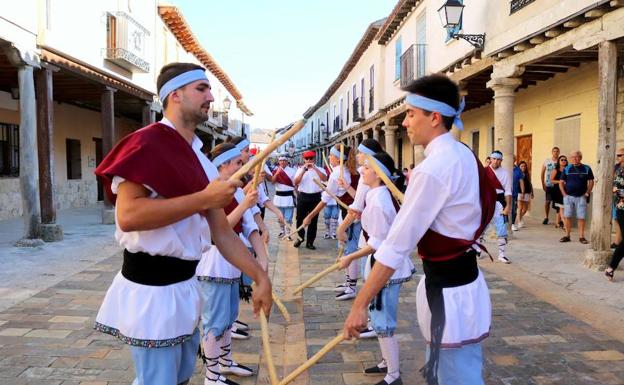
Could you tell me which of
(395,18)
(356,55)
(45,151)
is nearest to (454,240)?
(45,151)

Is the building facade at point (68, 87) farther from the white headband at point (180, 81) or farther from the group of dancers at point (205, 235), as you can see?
the group of dancers at point (205, 235)

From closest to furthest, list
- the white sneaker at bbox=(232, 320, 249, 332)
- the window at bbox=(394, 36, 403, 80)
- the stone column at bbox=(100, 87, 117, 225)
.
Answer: the white sneaker at bbox=(232, 320, 249, 332) → the stone column at bbox=(100, 87, 117, 225) → the window at bbox=(394, 36, 403, 80)

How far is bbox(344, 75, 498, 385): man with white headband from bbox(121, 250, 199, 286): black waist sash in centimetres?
80

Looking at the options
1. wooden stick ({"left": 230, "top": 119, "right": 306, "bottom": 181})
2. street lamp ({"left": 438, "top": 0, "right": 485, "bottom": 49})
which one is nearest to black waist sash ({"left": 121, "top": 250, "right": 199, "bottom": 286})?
wooden stick ({"left": 230, "top": 119, "right": 306, "bottom": 181})

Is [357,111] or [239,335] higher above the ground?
[357,111]

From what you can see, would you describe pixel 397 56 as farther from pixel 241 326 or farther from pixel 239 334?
pixel 239 334

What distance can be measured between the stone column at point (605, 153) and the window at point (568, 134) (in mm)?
4235

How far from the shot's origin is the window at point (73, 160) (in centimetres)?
1703

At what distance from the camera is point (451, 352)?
219cm

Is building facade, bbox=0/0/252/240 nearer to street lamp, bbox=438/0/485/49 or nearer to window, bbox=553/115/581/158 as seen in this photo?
street lamp, bbox=438/0/485/49

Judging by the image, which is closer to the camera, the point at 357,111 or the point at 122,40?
the point at 122,40

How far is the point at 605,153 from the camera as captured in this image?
22.9ft

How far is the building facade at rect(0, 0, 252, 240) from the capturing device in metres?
9.21

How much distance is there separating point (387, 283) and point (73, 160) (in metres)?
16.3
